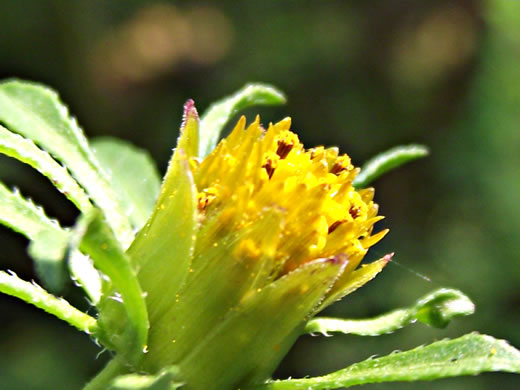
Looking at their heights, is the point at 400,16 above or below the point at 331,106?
above

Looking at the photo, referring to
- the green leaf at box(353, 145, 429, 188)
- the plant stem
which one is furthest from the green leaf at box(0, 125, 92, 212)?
the green leaf at box(353, 145, 429, 188)

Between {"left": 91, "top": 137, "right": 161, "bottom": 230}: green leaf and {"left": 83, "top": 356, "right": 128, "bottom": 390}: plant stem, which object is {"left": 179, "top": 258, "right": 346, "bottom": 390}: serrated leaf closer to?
{"left": 83, "top": 356, "right": 128, "bottom": 390}: plant stem

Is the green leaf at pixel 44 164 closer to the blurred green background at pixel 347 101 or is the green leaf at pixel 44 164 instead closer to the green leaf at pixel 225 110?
the green leaf at pixel 225 110

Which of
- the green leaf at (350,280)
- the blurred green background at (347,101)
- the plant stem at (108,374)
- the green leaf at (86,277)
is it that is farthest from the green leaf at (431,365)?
the blurred green background at (347,101)

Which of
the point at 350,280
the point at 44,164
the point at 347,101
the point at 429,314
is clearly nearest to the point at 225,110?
the point at 44,164

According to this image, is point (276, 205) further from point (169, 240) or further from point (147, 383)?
point (147, 383)

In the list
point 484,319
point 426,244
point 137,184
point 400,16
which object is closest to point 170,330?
point 137,184

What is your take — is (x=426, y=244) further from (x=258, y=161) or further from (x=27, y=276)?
(x=258, y=161)
